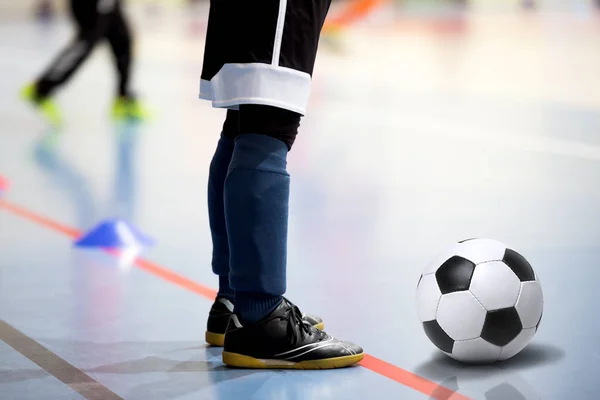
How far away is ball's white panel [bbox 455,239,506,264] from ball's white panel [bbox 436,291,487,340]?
0.15 meters

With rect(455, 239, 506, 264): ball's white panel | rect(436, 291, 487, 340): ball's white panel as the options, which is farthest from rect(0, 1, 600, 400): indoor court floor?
rect(455, 239, 506, 264): ball's white panel

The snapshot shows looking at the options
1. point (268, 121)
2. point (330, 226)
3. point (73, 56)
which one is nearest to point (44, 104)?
point (73, 56)

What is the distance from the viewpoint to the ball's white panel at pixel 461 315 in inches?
117

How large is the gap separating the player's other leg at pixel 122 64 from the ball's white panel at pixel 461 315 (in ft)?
18.9

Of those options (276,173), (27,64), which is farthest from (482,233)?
(27,64)

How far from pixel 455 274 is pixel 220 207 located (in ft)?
2.59

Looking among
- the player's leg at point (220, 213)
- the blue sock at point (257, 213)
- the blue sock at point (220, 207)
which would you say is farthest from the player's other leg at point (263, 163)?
the blue sock at point (220, 207)

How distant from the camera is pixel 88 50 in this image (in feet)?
27.1

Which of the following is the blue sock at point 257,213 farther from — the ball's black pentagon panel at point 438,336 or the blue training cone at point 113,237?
the blue training cone at point 113,237

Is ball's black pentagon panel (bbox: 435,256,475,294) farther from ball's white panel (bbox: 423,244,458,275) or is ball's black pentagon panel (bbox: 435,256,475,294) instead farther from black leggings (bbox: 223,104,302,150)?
black leggings (bbox: 223,104,302,150)

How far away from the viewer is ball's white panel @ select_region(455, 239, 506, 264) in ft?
10.2

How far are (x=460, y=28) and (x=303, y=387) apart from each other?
1662 centimetres

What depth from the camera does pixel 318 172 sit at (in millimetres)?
6320

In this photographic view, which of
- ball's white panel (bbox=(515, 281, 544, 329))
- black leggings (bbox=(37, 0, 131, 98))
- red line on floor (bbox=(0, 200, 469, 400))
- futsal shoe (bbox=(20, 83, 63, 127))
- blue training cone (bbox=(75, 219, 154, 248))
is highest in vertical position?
black leggings (bbox=(37, 0, 131, 98))
